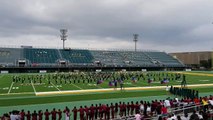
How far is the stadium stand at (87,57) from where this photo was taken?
70.1 meters

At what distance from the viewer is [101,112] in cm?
1390

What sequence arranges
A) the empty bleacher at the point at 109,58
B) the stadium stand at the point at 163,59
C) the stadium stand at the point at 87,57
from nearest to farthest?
the stadium stand at the point at 87,57 → the empty bleacher at the point at 109,58 → the stadium stand at the point at 163,59

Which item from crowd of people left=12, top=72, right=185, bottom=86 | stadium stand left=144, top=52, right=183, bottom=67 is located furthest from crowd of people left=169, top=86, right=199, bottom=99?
stadium stand left=144, top=52, right=183, bottom=67

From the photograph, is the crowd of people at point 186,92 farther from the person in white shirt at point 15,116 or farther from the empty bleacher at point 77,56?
the empty bleacher at point 77,56

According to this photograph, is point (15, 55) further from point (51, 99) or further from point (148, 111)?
point (148, 111)

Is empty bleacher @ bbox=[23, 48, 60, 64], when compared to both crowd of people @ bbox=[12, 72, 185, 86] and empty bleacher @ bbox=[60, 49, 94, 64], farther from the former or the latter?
crowd of people @ bbox=[12, 72, 185, 86]

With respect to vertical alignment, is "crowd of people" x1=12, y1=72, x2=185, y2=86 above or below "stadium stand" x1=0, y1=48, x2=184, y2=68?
below

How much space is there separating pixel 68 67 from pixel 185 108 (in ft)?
186

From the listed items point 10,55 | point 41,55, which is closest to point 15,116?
point 10,55

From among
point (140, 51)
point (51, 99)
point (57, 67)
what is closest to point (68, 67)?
point (57, 67)

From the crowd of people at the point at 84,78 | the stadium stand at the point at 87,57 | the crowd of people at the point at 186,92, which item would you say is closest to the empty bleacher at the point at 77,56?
the stadium stand at the point at 87,57

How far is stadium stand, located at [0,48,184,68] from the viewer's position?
2761 inches

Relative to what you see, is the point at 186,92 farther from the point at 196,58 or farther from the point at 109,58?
the point at 196,58

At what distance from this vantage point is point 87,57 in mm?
78812
